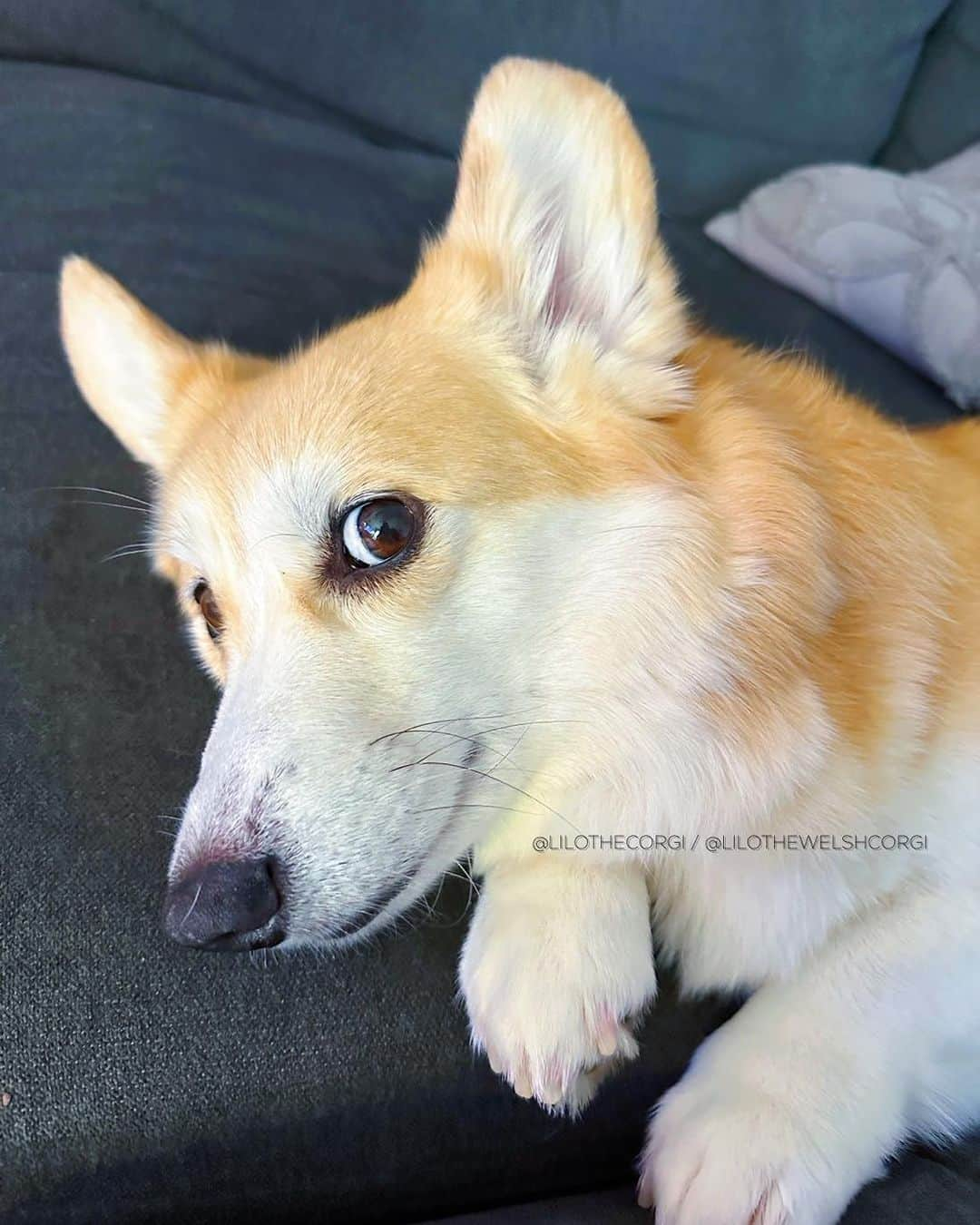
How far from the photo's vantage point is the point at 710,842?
0.83 metres

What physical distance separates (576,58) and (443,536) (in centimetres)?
165

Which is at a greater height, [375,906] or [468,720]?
[468,720]

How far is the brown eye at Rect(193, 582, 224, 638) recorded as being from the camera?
981mm

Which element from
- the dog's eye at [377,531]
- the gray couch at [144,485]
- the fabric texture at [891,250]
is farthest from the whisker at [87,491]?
the fabric texture at [891,250]

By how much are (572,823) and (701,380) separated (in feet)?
1.44

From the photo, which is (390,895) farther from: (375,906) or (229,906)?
(229,906)

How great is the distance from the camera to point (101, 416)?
1216mm

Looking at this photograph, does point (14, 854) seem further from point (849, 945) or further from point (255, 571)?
point (849, 945)

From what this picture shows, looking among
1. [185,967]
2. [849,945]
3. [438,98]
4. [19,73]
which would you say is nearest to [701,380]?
[849,945]

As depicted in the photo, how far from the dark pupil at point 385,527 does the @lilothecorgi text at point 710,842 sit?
0.98 ft

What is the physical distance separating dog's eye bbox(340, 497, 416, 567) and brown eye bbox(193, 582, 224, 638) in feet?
0.81

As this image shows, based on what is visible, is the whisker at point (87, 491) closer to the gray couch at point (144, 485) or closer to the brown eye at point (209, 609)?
the gray couch at point (144, 485)

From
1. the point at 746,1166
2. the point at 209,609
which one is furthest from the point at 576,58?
the point at 746,1166

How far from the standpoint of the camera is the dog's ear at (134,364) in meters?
1.10
